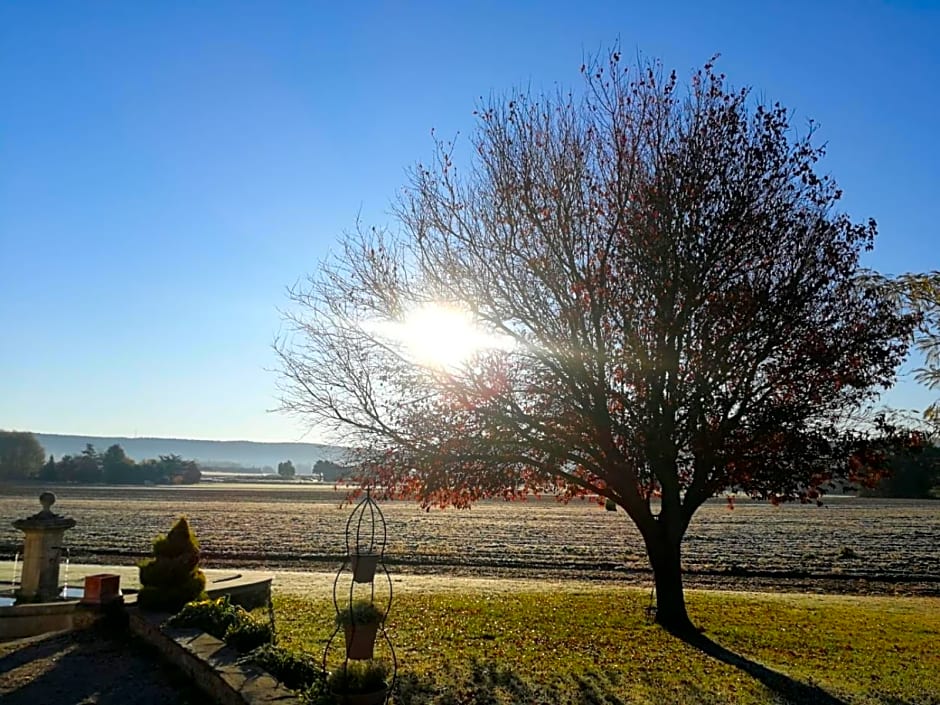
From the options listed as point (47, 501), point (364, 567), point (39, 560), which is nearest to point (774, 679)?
point (364, 567)

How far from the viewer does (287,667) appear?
6.70m

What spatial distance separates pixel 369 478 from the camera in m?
11.3

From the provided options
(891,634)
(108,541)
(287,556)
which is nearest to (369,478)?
(891,634)

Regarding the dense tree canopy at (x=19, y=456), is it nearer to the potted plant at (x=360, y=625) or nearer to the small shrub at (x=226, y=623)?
the small shrub at (x=226, y=623)

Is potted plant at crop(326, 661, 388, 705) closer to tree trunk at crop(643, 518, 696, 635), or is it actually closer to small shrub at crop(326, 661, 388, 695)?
small shrub at crop(326, 661, 388, 695)

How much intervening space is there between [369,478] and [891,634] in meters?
8.44

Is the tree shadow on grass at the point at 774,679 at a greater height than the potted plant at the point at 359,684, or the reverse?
the potted plant at the point at 359,684

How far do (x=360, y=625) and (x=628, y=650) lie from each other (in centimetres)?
509

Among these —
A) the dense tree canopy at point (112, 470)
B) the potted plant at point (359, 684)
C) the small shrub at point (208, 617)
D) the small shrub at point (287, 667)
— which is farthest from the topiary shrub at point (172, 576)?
the dense tree canopy at point (112, 470)

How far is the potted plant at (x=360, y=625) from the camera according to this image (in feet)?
18.9

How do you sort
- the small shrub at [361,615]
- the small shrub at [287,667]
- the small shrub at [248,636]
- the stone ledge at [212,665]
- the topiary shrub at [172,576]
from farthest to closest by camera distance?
the topiary shrub at [172,576], the small shrub at [248,636], the small shrub at [287,667], the stone ledge at [212,665], the small shrub at [361,615]

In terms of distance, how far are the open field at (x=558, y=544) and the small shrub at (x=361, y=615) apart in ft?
53.2

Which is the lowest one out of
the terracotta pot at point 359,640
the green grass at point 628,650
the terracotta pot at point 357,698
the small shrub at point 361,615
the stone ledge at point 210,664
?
the green grass at point 628,650

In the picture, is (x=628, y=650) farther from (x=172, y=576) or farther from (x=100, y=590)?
(x=100, y=590)
